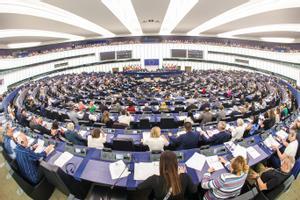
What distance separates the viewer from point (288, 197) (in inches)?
159

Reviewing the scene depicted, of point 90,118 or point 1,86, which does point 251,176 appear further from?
point 1,86

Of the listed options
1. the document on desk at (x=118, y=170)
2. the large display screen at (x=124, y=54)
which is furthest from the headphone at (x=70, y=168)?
the large display screen at (x=124, y=54)

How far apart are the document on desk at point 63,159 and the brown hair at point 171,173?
245cm

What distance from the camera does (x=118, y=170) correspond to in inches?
149

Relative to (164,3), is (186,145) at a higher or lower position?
lower

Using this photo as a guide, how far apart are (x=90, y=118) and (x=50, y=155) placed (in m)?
3.27

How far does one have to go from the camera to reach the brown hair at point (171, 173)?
2551 millimetres

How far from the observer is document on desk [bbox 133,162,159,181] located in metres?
3.59

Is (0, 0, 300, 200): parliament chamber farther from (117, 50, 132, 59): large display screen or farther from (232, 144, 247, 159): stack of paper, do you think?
(117, 50, 132, 59): large display screen

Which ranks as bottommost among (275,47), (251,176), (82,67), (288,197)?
(288,197)

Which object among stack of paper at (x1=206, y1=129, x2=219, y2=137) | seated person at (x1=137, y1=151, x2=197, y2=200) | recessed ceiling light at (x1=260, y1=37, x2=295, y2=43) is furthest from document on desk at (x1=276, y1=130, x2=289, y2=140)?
A: recessed ceiling light at (x1=260, y1=37, x2=295, y2=43)

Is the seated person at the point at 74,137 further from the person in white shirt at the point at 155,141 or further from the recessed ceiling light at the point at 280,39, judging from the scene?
the recessed ceiling light at the point at 280,39

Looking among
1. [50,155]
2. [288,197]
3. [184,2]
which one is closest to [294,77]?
[184,2]

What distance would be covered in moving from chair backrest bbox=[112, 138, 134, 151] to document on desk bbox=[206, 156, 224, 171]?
1.76 metres
